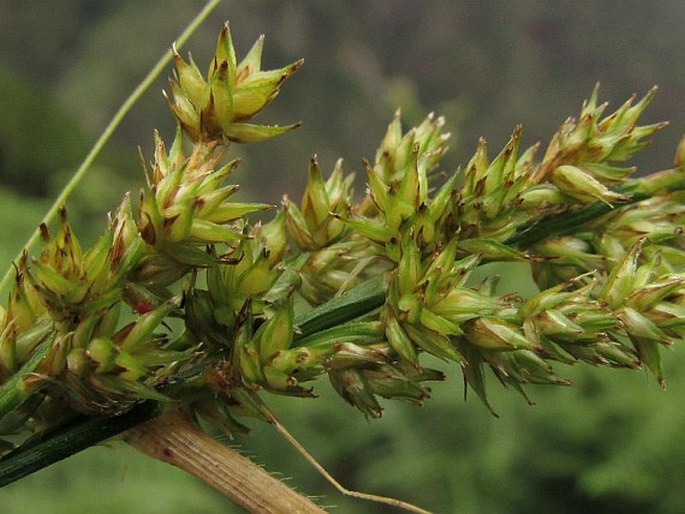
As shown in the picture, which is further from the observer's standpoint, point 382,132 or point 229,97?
point 382,132

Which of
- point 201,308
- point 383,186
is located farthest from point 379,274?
point 201,308

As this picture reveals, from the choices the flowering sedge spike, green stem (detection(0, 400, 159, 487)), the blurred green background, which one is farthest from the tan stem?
the blurred green background

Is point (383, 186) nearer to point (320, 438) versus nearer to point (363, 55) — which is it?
point (320, 438)

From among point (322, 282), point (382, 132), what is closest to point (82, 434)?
point (322, 282)

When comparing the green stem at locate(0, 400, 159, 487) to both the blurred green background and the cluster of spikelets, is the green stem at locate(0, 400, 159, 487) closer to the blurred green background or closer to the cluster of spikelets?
the cluster of spikelets

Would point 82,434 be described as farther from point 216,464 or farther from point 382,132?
point 382,132

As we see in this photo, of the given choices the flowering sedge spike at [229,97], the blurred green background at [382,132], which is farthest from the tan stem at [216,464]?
the blurred green background at [382,132]

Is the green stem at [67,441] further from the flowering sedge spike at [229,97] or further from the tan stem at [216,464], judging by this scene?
the flowering sedge spike at [229,97]
